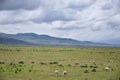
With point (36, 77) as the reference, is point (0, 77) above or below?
above

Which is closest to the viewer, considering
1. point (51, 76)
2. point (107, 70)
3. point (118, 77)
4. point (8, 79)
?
point (118, 77)

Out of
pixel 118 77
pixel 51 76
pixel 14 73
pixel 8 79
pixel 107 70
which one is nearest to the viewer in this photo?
pixel 118 77

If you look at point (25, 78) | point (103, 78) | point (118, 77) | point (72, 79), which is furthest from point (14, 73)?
point (118, 77)

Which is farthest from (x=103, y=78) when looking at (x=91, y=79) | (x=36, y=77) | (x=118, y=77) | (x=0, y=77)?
(x=0, y=77)

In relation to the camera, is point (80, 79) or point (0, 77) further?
point (80, 79)

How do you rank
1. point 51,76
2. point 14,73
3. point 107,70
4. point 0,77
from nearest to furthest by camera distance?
point 0,77, point 51,76, point 14,73, point 107,70

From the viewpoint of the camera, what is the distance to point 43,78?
1113 inches

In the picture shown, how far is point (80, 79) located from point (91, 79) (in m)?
1.05

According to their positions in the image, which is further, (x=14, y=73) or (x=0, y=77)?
(x=14, y=73)

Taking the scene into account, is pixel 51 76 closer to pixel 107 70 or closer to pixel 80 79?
pixel 80 79

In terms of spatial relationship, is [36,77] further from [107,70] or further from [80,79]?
[107,70]

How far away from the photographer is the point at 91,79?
27.4 m

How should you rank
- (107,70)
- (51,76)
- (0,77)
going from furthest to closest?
1. (107,70)
2. (51,76)
3. (0,77)

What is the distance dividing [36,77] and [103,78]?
6676 mm
